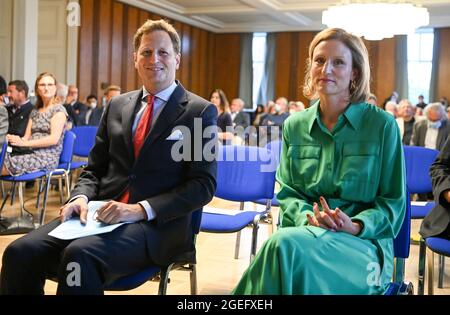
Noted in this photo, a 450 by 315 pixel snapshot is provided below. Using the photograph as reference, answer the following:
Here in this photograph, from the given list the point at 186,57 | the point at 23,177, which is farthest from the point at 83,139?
the point at 186,57

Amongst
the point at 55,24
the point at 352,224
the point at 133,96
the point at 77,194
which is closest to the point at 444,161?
the point at 352,224

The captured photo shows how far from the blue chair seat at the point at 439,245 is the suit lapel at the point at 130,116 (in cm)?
153

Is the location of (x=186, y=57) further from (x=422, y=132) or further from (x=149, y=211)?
(x=149, y=211)

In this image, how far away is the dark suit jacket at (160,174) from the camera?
227 centimetres

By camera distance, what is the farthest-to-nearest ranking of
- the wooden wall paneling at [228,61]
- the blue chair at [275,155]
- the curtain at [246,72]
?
the wooden wall paneling at [228,61]
the curtain at [246,72]
the blue chair at [275,155]

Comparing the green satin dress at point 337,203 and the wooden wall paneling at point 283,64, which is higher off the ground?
the wooden wall paneling at point 283,64

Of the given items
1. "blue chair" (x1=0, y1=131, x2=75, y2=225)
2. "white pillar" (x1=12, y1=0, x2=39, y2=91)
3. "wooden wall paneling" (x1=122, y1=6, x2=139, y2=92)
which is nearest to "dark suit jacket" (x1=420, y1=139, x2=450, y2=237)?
"blue chair" (x1=0, y1=131, x2=75, y2=225)

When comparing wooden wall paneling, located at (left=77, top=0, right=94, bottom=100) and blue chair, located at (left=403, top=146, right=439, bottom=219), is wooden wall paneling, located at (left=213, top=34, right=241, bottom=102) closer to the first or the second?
wooden wall paneling, located at (left=77, top=0, right=94, bottom=100)

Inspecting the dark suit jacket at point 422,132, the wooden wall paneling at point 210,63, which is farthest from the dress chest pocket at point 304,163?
the wooden wall paneling at point 210,63

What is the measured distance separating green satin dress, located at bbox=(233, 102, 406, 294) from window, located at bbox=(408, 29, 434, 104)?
13934 millimetres

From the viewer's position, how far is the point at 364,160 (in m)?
2.12

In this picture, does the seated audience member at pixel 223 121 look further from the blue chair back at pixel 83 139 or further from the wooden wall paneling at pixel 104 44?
the wooden wall paneling at pixel 104 44

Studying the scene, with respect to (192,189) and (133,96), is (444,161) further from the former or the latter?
(133,96)

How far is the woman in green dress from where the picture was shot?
1793mm
